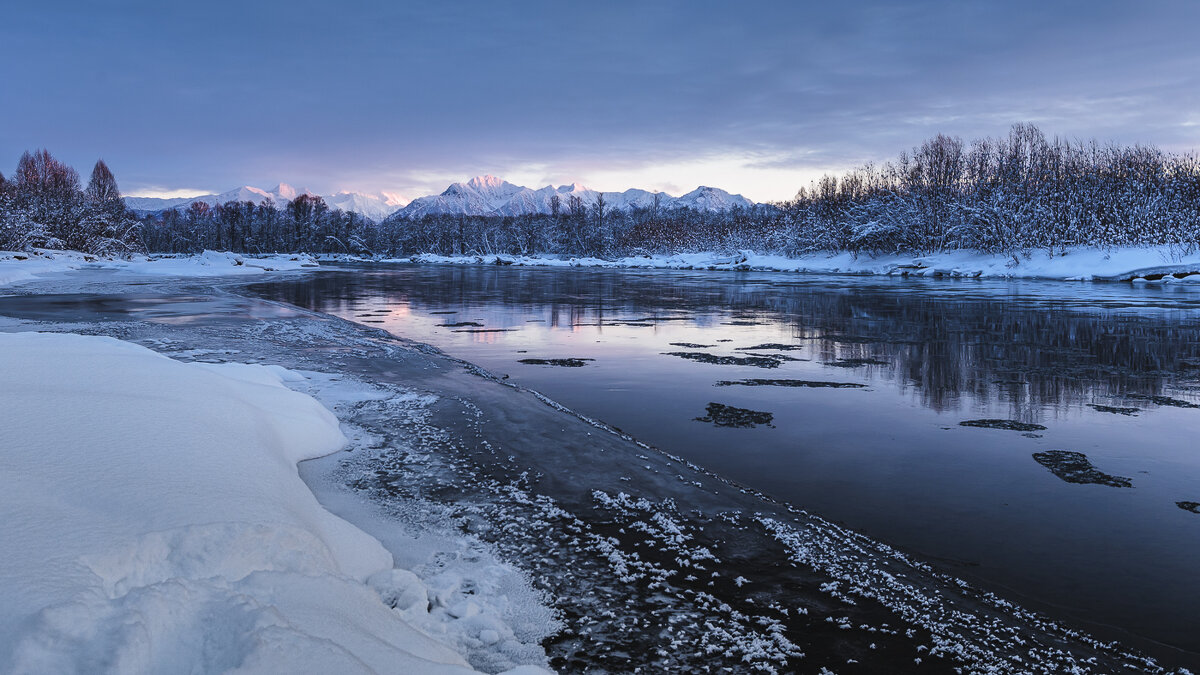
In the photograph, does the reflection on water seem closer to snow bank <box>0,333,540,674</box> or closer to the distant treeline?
snow bank <box>0,333,540,674</box>

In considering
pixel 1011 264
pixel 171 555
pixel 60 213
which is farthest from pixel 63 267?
pixel 1011 264

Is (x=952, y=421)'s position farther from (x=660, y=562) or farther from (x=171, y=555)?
(x=171, y=555)

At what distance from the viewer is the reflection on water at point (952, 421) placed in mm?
4098

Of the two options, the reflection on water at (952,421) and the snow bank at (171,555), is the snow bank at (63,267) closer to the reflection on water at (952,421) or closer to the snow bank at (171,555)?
the reflection on water at (952,421)

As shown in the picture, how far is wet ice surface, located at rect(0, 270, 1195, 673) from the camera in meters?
3.01

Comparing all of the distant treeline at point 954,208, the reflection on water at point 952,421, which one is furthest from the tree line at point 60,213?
the reflection on water at point 952,421

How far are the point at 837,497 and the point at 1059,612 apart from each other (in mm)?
1705

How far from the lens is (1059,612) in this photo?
3.45m

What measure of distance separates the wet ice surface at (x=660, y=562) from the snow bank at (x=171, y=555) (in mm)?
473

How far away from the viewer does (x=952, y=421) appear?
7.32 m

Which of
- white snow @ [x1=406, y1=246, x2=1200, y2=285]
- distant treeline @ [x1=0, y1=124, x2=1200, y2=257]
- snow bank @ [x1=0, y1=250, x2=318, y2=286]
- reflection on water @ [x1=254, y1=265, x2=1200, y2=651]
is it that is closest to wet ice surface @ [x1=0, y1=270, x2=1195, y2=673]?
reflection on water @ [x1=254, y1=265, x2=1200, y2=651]

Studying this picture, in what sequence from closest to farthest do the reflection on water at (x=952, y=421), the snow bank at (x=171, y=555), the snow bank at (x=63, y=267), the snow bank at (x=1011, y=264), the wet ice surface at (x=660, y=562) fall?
the snow bank at (x=171, y=555) < the wet ice surface at (x=660, y=562) < the reflection on water at (x=952, y=421) < the snow bank at (x=63, y=267) < the snow bank at (x=1011, y=264)

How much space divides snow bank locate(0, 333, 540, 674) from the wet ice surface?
47 cm

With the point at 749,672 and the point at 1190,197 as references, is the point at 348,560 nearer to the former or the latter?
the point at 749,672
